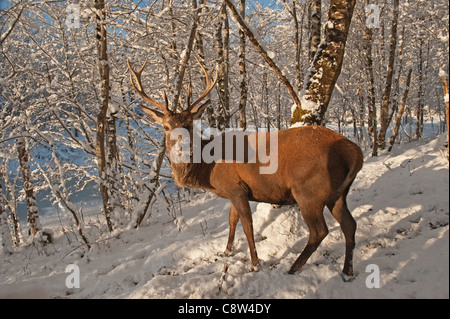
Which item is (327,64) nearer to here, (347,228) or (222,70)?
(347,228)

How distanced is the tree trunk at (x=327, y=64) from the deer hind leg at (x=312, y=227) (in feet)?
5.17

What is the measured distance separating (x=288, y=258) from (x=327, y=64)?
2.86 m

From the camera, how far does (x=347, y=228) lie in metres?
2.96

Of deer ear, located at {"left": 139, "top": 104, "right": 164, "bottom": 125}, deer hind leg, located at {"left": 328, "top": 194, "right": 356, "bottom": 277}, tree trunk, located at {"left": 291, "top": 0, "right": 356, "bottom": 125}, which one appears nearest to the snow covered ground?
deer hind leg, located at {"left": 328, "top": 194, "right": 356, "bottom": 277}

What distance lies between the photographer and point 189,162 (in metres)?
3.86

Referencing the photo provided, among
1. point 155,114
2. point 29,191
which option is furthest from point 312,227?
point 29,191

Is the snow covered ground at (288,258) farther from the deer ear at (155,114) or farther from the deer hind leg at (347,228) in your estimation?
the deer ear at (155,114)

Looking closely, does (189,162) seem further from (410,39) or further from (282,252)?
(410,39)

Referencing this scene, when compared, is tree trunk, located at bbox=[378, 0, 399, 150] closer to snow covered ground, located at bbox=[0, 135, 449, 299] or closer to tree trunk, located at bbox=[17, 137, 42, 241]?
snow covered ground, located at bbox=[0, 135, 449, 299]

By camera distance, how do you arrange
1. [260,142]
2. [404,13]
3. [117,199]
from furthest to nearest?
[404,13] → [117,199] → [260,142]

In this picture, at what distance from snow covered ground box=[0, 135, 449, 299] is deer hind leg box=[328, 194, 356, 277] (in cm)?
11

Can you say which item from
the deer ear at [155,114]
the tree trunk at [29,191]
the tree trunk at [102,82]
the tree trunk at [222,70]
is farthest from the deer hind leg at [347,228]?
the tree trunk at [29,191]
